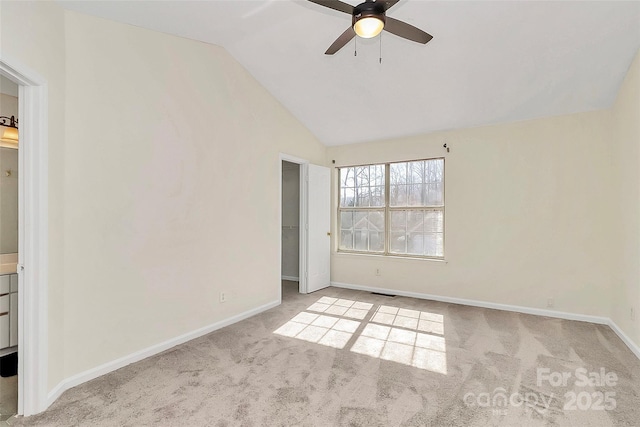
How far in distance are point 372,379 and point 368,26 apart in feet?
8.30

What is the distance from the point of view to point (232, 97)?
3.64 metres

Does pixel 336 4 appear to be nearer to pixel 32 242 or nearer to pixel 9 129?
pixel 32 242

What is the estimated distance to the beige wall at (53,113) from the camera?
1.92 metres

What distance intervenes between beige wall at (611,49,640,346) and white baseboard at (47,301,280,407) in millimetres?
4039

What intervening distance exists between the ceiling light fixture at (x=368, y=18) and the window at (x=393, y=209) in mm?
3094

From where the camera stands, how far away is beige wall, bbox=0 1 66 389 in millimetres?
1920

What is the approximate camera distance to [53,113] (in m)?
2.11

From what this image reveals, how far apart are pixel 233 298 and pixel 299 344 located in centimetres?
107

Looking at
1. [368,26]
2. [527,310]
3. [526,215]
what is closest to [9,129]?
[368,26]

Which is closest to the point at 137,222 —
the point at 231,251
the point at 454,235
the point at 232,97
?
the point at 231,251

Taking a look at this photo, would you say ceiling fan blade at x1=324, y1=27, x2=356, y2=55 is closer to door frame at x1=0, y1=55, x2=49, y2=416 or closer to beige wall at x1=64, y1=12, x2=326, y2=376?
beige wall at x1=64, y1=12, x2=326, y2=376

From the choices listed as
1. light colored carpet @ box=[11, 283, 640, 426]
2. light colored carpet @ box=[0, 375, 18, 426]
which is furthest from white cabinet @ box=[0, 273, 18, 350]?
light colored carpet @ box=[11, 283, 640, 426]

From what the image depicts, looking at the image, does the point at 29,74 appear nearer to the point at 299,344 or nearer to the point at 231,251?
the point at 231,251

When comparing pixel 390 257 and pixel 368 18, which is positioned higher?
pixel 368 18
